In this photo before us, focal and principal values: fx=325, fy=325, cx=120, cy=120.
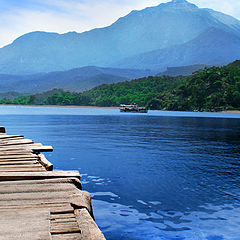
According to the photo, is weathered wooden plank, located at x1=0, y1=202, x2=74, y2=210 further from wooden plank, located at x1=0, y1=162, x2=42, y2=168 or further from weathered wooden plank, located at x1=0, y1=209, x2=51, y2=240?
wooden plank, located at x1=0, y1=162, x2=42, y2=168

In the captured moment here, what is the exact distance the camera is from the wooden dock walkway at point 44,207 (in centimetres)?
490

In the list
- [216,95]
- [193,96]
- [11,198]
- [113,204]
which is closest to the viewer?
[11,198]

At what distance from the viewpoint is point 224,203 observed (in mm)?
12148

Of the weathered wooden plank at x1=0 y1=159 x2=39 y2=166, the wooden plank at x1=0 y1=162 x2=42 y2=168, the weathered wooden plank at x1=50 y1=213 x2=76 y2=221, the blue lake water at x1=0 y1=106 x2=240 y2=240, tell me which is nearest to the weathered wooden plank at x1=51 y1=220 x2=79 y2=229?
the weathered wooden plank at x1=50 y1=213 x2=76 y2=221

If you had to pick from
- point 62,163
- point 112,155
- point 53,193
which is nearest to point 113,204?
point 53,193

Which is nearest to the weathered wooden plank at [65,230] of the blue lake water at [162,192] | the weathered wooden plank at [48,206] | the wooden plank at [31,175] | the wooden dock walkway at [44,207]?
the wooden dock walkway at [44,207]

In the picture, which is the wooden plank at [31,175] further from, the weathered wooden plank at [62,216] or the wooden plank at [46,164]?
the weathered wooden plank at [62,216]

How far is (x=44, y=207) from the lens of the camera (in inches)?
234

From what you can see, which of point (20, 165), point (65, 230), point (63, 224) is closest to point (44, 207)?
point (63, 224)

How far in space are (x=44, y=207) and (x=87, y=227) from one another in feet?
3.96

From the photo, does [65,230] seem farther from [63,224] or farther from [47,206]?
[47,206]

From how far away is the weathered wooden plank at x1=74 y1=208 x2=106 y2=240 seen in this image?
485 cm

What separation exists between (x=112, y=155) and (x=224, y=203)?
12.8 meters

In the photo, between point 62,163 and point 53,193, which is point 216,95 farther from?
point 53,193
